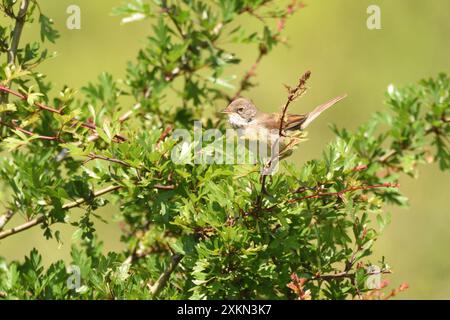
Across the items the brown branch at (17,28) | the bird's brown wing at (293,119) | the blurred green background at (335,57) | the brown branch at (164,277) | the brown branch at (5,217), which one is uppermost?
the blurred green background at (335,57)

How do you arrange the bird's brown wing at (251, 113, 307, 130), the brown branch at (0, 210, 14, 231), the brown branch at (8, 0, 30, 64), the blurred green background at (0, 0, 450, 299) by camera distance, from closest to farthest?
1. the brown branch at (8, 0, 30, 64)
2. the brown branch at (0, 210, 14, 231)
3. the bird's brown wing at (251, 113, 307, 130)
4. the blurred green background at (0, 0, 450, 299)

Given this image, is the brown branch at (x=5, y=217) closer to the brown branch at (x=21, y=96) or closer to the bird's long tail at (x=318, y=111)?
the brown branch at (x=21, y=96)

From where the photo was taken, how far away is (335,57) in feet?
32.7

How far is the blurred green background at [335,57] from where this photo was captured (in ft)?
27.8

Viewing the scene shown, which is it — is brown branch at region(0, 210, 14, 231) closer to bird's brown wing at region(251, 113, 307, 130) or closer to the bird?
the bird

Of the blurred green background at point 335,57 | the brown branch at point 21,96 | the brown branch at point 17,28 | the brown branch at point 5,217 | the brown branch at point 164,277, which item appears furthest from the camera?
the blurred green background at point 335,57

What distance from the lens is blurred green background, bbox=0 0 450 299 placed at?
8477 mm

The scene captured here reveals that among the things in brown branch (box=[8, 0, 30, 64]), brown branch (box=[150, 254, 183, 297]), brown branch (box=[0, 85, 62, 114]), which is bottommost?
brown branch (box=[150, 254, 183, 297])

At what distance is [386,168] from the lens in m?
4.62

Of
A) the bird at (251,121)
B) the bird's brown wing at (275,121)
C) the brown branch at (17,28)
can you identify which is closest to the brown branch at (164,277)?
the bird at (251,121)

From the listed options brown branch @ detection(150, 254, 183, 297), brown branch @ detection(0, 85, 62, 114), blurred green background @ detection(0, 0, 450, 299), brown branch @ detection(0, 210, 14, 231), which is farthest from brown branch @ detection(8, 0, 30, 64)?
blurred green background @ detection(0, 0, 450, 299)
